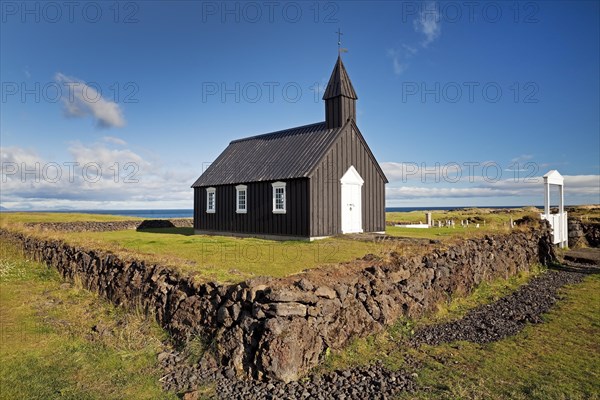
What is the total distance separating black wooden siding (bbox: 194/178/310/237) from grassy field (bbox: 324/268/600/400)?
430 inches

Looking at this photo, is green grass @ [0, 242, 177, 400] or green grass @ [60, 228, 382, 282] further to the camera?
green grass @ [60, 228, 382, 282]

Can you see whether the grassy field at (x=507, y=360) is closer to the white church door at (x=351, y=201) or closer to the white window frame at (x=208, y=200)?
the white church door at (x=351, y=201)

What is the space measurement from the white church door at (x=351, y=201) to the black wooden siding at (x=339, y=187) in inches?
12.7

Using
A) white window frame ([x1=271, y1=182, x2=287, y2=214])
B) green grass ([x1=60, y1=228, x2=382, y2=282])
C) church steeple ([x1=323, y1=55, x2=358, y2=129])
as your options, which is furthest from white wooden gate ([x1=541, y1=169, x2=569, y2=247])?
white window frame ([x1=271, y1=182, x2=287, y2=214])

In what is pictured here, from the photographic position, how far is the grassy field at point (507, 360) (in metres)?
7.29

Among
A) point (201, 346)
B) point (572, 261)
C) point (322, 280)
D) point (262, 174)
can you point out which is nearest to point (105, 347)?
point (201, 346)

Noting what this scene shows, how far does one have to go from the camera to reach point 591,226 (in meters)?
28.7

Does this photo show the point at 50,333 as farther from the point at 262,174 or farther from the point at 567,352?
the point at 262,174

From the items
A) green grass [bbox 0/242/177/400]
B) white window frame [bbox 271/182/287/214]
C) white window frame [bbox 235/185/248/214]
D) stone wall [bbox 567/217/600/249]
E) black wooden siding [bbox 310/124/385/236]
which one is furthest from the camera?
stone wall [bbox 567/217/600/249]

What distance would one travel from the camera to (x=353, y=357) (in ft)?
28.5

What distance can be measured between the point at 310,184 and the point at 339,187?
238 centimetres

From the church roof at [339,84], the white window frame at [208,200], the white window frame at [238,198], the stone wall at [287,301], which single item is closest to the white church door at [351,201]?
the church roof at [339,84]

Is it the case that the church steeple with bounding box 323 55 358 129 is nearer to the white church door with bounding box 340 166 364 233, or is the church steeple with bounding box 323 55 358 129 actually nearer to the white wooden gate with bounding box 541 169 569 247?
the white church door with bounding box 340 166 364 233

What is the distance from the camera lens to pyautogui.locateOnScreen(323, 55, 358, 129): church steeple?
78.3 feet
